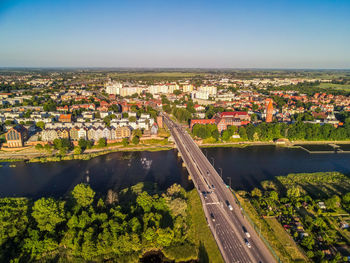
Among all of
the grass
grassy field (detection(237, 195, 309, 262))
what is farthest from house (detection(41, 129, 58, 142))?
grassy field (detection(237, 195, 309, 262))

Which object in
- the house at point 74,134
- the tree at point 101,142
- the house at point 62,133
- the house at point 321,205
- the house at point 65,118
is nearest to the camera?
the house at point 321,205

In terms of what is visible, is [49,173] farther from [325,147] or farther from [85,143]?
[325,147]

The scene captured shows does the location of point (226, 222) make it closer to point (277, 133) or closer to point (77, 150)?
point (77, 150)

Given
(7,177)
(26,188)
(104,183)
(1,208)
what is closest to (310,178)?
(104,183)

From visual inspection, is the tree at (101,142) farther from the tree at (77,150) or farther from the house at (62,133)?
the house at (62,133)

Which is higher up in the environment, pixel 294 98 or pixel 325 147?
pixel 294 98

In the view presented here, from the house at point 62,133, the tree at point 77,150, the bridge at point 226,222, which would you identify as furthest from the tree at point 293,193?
the house at point 62,133
